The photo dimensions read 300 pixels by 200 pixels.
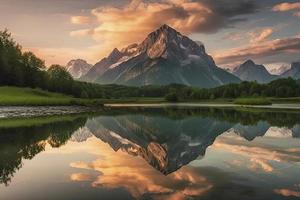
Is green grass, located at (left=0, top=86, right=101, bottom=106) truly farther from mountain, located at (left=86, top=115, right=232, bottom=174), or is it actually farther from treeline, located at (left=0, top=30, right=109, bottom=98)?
mountain, located at (left=86, top=115, right=232, bottom=174)

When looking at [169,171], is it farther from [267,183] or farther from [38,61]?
[38,61]

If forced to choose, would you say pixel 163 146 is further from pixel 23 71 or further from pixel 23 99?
pixel 23 71

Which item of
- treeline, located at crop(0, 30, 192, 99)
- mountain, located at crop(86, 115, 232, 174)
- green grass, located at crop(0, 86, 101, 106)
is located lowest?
mountain, located at crop(86, 115, 232, 174)

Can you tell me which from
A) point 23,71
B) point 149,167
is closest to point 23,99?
point 23,71

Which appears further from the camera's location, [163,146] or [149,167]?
[163,146]

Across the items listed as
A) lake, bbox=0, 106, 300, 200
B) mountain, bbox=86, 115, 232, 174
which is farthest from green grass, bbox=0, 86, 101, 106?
lake, bbox=0, 106, 300, 200

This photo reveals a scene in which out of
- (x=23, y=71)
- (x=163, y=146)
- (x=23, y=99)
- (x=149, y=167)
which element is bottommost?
(x=163, y=146)

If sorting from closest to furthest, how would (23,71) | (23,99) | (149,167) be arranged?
(149,167), (23,99), (23,71)

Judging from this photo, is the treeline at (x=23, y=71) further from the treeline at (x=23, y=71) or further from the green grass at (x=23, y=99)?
the green grass at (x=23, y=99)

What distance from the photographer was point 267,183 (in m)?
19.8

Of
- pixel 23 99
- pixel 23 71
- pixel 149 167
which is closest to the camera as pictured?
pixel 149 167

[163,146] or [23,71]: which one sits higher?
[23,71]

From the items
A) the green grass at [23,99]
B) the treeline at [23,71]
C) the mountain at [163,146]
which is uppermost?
the treeline at [23,71]

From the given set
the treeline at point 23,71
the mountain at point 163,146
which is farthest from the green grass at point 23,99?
the mountain at point 163,146
